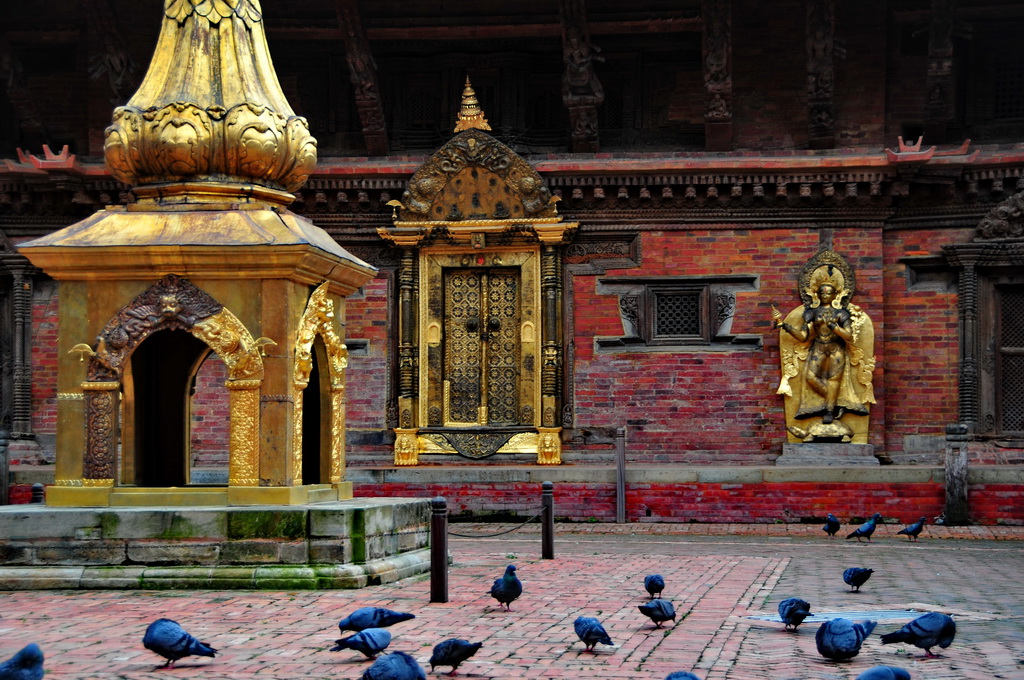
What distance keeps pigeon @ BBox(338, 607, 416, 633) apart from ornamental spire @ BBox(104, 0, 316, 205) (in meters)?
4.35

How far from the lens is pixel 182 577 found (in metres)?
9.71

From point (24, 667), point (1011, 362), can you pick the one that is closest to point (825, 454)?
point (1011, 362)

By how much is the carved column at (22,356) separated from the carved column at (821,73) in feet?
36.5

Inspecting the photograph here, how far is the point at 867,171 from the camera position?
19406mm

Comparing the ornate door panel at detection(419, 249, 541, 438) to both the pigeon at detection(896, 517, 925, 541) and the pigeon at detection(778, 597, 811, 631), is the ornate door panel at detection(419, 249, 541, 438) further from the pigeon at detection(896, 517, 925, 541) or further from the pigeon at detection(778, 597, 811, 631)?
the pigeon at detection(778, 597, 811, 631)

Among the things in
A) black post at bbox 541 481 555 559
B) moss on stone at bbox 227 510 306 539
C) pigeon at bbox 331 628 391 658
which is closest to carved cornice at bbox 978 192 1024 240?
black post at bbox 541 481 555 559

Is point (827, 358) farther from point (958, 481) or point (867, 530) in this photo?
point (867, 530)

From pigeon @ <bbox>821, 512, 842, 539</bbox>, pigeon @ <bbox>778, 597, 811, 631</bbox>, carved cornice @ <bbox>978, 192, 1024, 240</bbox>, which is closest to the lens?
pigeon @ <bbox>778, 597, 811, 631</bbox>

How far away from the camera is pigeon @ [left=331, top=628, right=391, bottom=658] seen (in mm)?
6980

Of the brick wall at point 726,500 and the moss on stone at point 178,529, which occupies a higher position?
the moss on stone at point 178,529

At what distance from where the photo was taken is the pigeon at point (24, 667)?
5734mm

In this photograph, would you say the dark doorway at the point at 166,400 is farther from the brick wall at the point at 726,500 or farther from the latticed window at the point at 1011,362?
the latticed window at the point at 1011,362

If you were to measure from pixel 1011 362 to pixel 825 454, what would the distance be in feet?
9.33

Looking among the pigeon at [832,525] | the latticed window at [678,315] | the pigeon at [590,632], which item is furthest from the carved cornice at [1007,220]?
the pigeon at [590,632]
